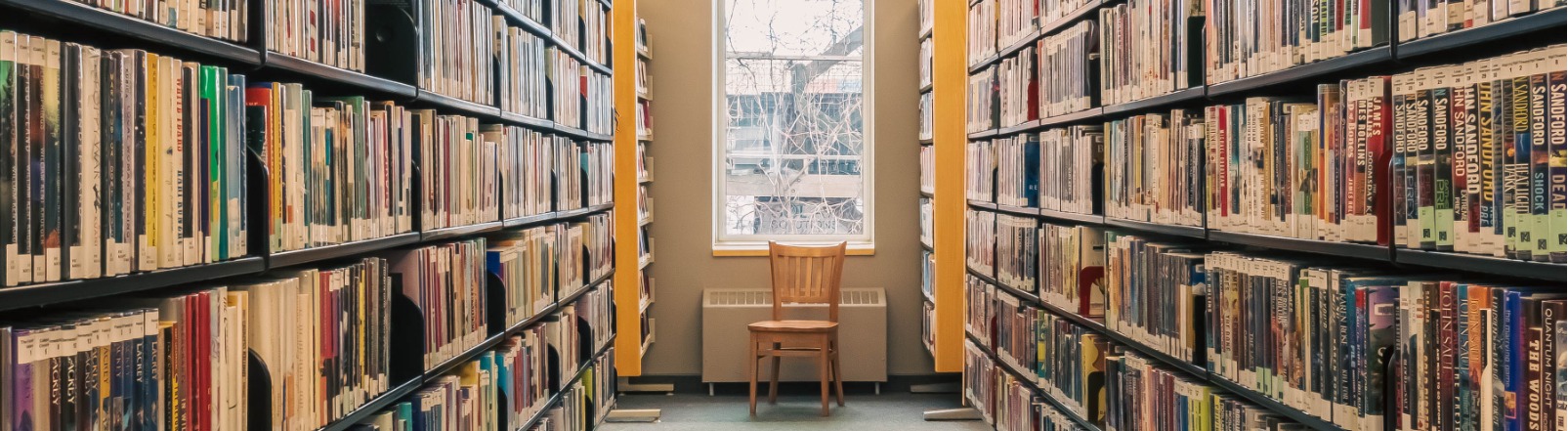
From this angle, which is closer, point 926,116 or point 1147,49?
point 1147,49

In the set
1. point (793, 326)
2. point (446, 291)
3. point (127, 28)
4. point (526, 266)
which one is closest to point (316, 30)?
point (127, 28)

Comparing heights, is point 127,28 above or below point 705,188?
above

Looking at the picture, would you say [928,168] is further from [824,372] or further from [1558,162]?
[1558,162]

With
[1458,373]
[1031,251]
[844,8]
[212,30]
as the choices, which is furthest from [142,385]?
[844,8]

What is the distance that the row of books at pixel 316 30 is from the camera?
173 cm

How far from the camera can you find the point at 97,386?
1.36m

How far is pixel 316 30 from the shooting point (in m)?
1.92

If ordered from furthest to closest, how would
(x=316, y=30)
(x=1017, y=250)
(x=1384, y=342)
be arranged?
1. (x=1017, y=250)
2. (x=316, y=30)
3. (x=1384, y=342)

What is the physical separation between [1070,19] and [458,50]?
1.73m

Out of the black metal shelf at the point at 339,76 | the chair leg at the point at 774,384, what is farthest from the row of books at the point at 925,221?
the black metal shelf at the point at 339,76

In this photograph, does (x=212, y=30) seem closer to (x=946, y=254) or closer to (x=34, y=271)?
(x=34, y=271)

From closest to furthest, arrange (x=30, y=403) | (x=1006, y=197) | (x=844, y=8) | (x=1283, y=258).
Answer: (x=30, y=403)
(x=1283, y=258)
(x=1006, y=197)
(x=844, y=8)

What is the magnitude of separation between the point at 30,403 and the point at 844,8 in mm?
5109

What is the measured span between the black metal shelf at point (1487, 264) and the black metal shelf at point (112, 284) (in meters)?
1.71
